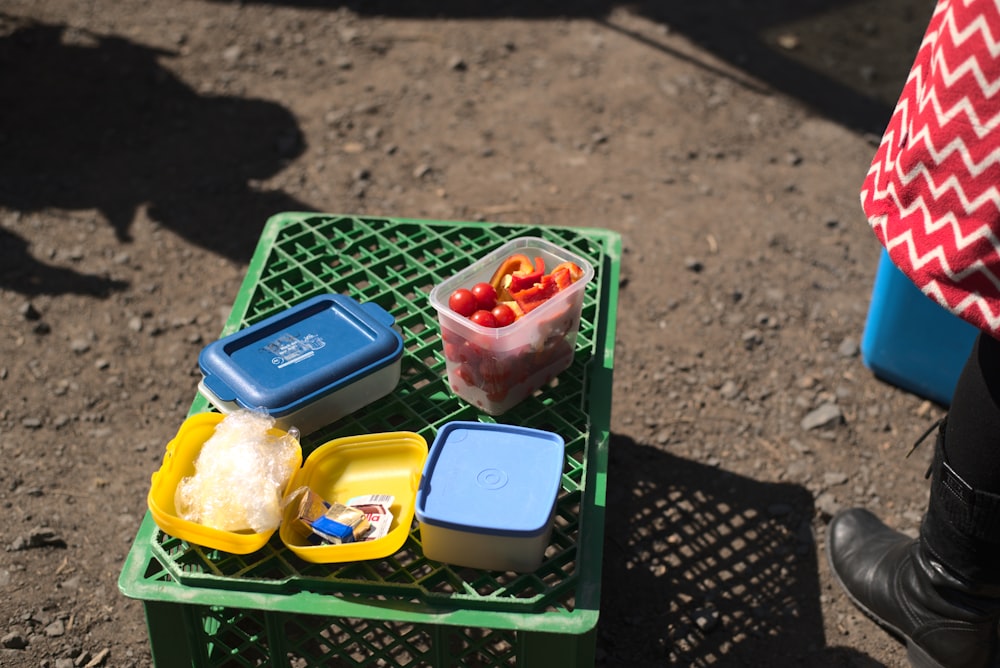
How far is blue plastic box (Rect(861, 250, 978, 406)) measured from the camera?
7.46 ft

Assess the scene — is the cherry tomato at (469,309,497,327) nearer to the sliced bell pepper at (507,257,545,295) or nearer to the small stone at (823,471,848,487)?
the sliced bell pepper at (507,257,545,295)

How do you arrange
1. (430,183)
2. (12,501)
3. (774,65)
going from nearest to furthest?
(12,501), (430,183), (774,65)

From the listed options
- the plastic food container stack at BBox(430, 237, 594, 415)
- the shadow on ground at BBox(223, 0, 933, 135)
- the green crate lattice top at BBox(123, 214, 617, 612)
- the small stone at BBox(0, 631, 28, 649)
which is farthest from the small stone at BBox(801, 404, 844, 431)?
the small stone at BBox(0, 631, 28, 649)

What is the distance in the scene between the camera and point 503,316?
1594 millimetres

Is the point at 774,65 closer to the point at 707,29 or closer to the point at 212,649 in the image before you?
the point at 707,29

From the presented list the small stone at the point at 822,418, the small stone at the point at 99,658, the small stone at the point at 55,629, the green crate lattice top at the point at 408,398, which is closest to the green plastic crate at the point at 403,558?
the green crate lattice top at the point at 408,398

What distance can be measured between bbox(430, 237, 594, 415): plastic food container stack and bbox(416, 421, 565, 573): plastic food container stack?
0.49 feet

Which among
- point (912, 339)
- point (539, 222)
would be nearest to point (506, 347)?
point (912, 339)

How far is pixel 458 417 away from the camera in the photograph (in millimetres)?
1656

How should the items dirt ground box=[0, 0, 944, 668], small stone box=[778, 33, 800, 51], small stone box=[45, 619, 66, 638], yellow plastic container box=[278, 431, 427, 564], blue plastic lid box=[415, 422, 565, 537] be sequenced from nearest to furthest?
1. blue plastic lid box=[415, 422, 565, 537]
2. yellow plastic container box=[278, 431, 427, 564]
3. small stone box=[45, 619, 66, 638]
4. dirt ground box=[0, 0, 944, 668]
5. small stone box=[778, 33, 800, 51]

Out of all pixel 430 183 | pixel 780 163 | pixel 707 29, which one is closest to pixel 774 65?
pixel 707 29

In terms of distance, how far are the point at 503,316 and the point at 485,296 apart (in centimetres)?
7

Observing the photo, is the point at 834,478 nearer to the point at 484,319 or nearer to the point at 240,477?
the point at 484,319

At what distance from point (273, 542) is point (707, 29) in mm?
3266
